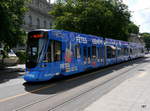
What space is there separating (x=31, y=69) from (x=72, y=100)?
4131 millimetres

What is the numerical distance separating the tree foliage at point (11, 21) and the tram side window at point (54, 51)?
31.5ft

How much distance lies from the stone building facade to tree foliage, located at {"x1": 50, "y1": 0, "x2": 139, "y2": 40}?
10.5 m

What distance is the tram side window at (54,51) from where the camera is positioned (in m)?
11.2

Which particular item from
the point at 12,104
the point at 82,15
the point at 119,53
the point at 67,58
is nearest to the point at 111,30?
the point at 82,15

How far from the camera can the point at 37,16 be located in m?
53.5

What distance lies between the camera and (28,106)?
22.8 ft

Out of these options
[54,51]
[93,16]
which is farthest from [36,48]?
[93,16]

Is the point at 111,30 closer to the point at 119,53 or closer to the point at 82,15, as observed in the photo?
the point at 82,15

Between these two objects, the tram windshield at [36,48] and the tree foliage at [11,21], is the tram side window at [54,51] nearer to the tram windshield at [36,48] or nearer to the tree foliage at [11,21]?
the tram windshield at [36,48]

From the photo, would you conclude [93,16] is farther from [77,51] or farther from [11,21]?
[77,51]

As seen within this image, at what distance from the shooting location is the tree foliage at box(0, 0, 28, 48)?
19419 mm

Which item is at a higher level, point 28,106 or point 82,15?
point 82,15

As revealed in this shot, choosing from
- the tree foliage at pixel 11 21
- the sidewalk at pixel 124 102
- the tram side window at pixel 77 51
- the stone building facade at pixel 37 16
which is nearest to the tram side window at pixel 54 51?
the tram side window at pixel 77 51

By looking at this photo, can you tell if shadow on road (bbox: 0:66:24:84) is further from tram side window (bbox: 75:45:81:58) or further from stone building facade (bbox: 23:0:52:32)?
stone building facade (bbox: 23:0:52:32)
